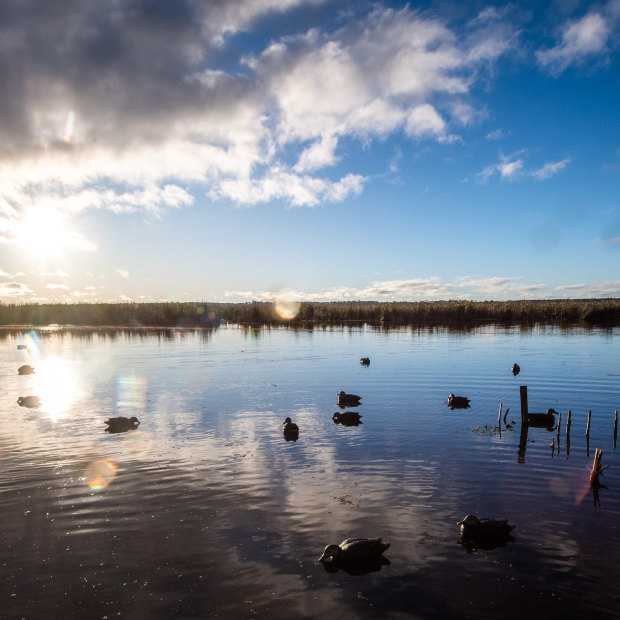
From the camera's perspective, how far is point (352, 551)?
337 inches

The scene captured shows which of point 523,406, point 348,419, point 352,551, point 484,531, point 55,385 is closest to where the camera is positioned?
point 352,551

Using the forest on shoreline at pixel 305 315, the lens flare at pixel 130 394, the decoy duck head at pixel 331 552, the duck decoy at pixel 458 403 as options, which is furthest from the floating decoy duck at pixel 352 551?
the forest on shoreline at pixel 305 315

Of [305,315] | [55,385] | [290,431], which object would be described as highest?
[305,315]

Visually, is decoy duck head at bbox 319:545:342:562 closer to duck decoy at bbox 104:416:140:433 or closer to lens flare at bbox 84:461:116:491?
lens flare at bbox 84:461:116:491

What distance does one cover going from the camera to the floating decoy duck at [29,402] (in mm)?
22281

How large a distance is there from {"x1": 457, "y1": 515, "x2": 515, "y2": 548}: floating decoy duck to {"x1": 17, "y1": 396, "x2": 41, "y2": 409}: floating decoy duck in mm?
20072

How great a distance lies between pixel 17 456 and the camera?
49.6ft

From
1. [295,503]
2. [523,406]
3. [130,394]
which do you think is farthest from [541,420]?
[130,394]

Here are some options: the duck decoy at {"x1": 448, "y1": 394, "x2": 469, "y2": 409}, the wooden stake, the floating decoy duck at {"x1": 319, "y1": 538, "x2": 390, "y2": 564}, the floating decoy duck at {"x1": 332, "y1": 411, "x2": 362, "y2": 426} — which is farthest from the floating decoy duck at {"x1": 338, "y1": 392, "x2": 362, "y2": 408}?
the floating decoy duck at {"x1": 319, "y1": 538, "x2": 390, "y2": 564}

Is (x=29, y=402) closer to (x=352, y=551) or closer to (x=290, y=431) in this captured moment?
(x=290, y=431)

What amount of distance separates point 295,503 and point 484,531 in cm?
416

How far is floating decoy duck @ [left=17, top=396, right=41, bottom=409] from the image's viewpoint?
73.1ft

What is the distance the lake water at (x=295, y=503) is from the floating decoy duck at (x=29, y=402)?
2.40 feet

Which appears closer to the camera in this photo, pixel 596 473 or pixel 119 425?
pixel 596 473
